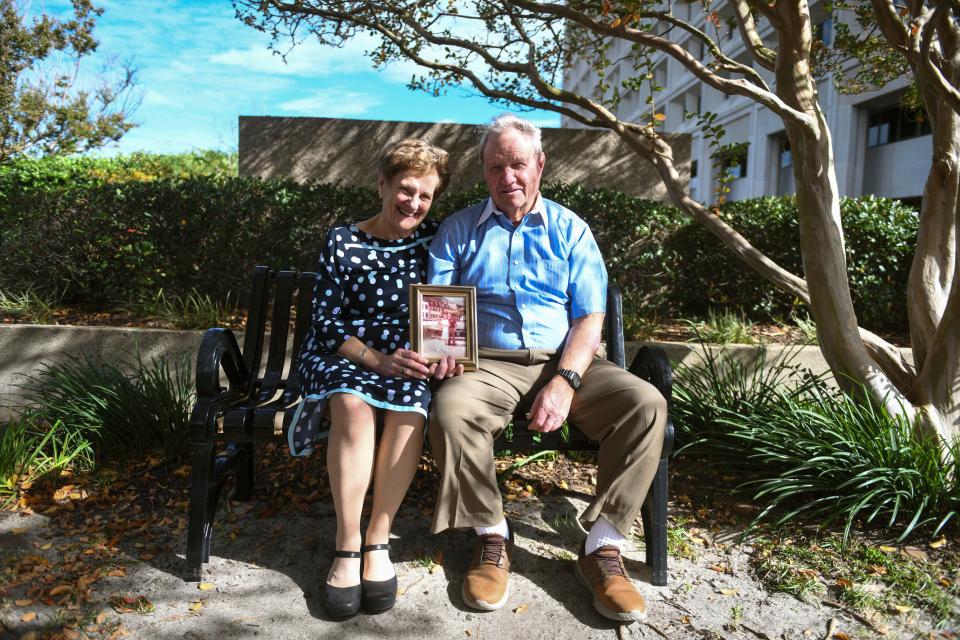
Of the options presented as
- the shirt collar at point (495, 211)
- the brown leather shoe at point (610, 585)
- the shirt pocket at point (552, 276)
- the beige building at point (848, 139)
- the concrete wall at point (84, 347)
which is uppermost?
the beige building at point (848, 139)

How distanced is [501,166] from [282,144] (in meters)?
4.94

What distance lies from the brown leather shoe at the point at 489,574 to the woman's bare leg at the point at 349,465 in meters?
0.42

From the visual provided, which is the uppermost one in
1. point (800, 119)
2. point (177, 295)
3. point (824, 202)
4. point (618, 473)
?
point (800, 119)

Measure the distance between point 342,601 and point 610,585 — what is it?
95 cm

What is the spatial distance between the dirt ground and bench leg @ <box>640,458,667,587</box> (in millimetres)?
62

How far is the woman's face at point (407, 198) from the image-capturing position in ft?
9.66

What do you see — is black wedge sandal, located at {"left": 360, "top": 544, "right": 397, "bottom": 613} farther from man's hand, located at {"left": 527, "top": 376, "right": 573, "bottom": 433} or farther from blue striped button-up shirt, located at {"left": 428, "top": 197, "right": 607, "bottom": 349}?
blue striped button-up shirt, located at {"left": 428, "top": 197, "right": 607, "bottom": 349}

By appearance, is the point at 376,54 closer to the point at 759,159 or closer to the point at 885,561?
the point at 885,561

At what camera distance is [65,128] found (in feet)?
27.1

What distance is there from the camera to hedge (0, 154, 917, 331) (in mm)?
5383

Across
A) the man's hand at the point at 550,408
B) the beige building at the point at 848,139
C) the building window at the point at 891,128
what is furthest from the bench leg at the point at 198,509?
the building window at the point at 891,128

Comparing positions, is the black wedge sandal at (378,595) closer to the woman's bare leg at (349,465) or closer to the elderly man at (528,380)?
the woman's bare leg at (349,465)

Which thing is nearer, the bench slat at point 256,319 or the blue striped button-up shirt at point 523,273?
the blue striped button-up shirt at point 523,273

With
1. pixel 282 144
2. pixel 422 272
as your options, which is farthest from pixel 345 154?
pixel 422 272
